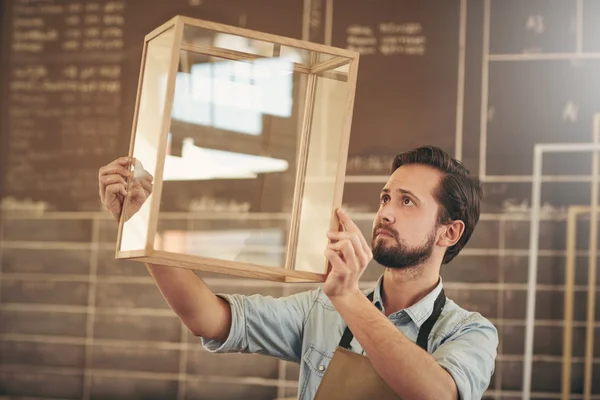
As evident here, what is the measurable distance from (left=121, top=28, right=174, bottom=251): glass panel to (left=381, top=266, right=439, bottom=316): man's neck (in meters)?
0.67

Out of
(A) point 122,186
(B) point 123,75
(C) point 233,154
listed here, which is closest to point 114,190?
(A) point 122,186

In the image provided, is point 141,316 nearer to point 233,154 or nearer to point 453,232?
point 453,232

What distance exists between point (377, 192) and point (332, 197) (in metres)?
1.52

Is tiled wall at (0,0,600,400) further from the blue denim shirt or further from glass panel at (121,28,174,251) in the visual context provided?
glass panel at (121,28,174,251)

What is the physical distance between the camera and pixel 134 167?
1654 millimetres

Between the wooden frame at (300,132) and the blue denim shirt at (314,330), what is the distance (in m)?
0.34

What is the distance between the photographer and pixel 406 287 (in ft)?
6.57

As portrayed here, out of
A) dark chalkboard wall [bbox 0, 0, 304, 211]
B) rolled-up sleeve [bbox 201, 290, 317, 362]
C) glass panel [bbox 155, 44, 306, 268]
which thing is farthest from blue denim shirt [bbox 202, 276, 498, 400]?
dark chalkboard wall [bbox 0, 0, 304, 211]

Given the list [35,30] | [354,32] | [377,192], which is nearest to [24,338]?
[35,30]

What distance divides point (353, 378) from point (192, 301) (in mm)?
398

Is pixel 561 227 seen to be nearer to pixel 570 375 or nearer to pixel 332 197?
pixel 570 375

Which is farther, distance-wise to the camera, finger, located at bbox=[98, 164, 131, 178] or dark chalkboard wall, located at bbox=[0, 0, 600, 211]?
dark chalkboard wall, located at bbox=[0, 0, 600, 211]

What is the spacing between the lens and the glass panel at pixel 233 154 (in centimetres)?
159

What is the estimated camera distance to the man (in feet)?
5.30
